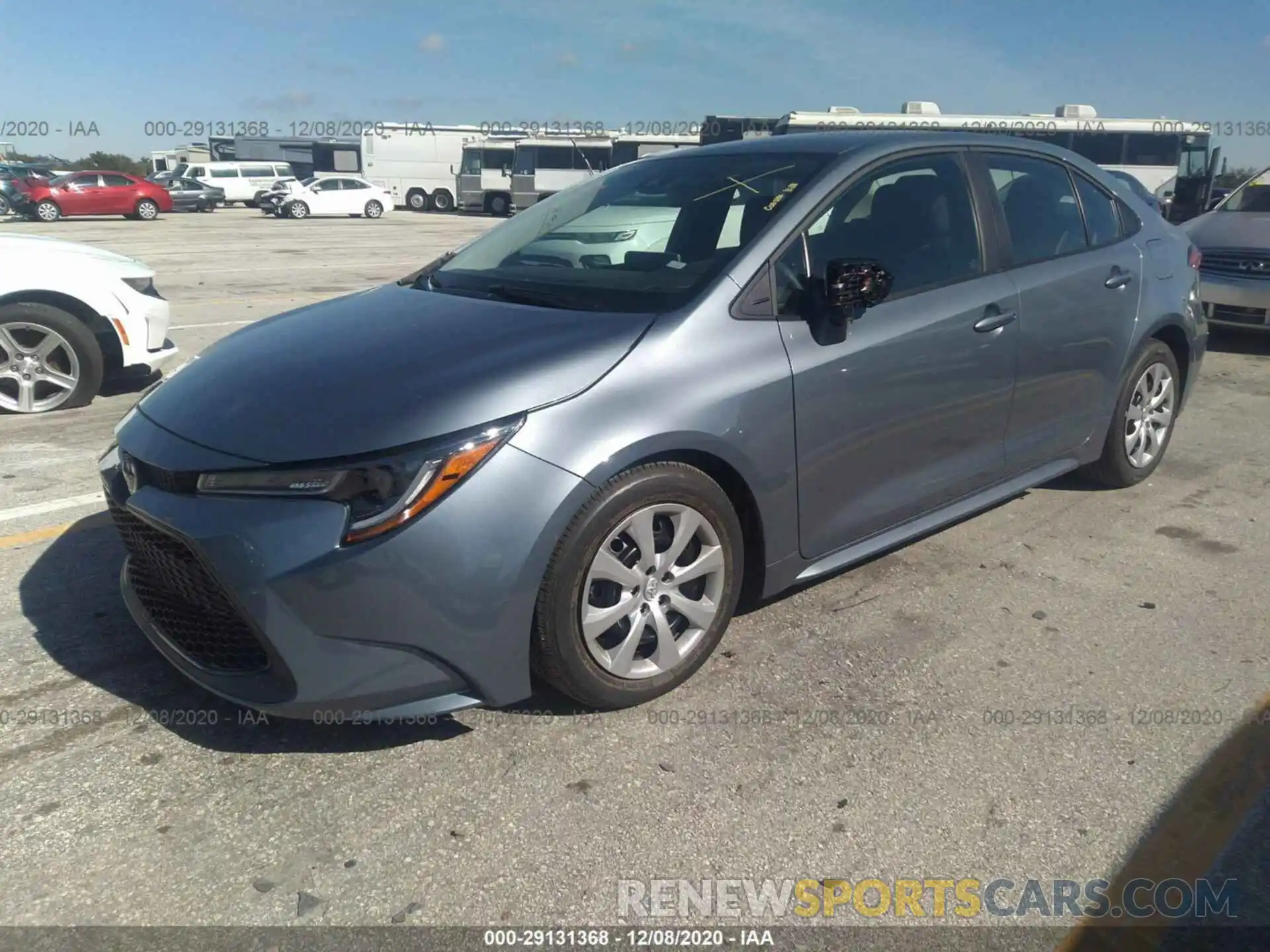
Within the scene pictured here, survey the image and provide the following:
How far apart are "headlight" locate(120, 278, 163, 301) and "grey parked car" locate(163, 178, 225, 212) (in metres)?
35.2

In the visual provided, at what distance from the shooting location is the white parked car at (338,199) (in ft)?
118

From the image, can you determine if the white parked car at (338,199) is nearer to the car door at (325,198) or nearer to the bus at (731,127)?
the car door at (325,198)

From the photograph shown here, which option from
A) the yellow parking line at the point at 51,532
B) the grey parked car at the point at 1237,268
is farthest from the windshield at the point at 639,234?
the grey parked car at the point at 1237,268

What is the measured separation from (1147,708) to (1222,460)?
3194 millimetres

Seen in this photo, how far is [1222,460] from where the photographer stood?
5.60m

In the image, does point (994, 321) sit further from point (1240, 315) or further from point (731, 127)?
point (731, 127)

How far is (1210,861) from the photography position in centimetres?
240

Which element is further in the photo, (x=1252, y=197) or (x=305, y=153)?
(x=305, y=153)

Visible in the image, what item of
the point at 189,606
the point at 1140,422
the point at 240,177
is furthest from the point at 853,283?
the point at 240,177

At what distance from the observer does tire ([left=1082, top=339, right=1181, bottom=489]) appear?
4629mm

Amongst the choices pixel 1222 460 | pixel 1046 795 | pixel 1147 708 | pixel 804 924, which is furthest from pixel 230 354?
pixel 1222 460

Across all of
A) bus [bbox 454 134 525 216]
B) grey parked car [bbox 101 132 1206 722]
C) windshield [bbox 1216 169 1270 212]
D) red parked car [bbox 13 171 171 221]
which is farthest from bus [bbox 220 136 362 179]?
grey parked car [bbox 101 132 1206 722]

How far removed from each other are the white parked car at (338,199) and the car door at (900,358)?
3577cm

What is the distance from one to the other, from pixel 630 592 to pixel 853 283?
1.19 meters
